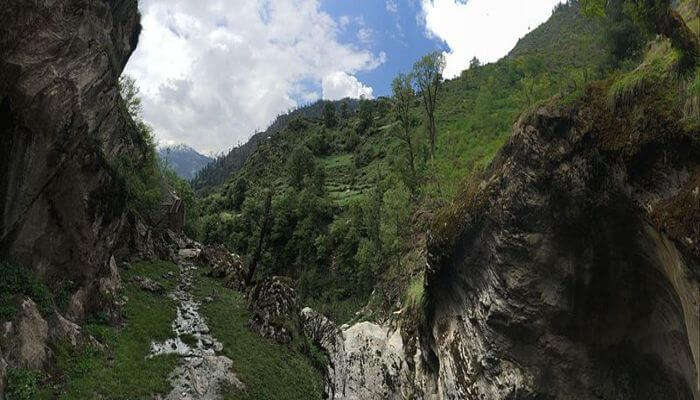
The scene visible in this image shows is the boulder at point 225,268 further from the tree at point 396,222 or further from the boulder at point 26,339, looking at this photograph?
the boulder at point 26,339

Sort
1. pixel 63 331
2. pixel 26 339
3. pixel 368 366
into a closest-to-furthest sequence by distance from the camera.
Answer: pixel 26 339 → pixel 63 331 → pixel 368 366

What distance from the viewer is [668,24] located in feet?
32.3

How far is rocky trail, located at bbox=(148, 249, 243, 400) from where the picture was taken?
2439 centimetres

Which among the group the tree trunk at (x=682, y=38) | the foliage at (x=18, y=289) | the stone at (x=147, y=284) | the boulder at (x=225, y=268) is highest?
the tree trunk at (x=682, y=38)

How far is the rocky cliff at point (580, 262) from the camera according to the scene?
9781mm

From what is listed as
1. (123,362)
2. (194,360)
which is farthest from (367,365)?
(123,362)

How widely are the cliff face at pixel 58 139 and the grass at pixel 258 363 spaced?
1020 centimetres

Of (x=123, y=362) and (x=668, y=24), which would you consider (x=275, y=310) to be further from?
(x=668, y=24)

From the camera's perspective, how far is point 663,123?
987cm

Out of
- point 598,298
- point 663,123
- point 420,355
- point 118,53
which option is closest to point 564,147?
point 663,123

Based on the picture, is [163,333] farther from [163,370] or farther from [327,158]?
[327,158]

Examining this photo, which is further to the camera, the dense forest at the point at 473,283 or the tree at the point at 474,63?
the tree at the point at 474,63

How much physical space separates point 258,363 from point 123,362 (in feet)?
30.7

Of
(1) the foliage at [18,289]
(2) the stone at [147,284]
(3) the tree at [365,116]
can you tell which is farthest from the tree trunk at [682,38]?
Result: (3) the tree at [365,116]
